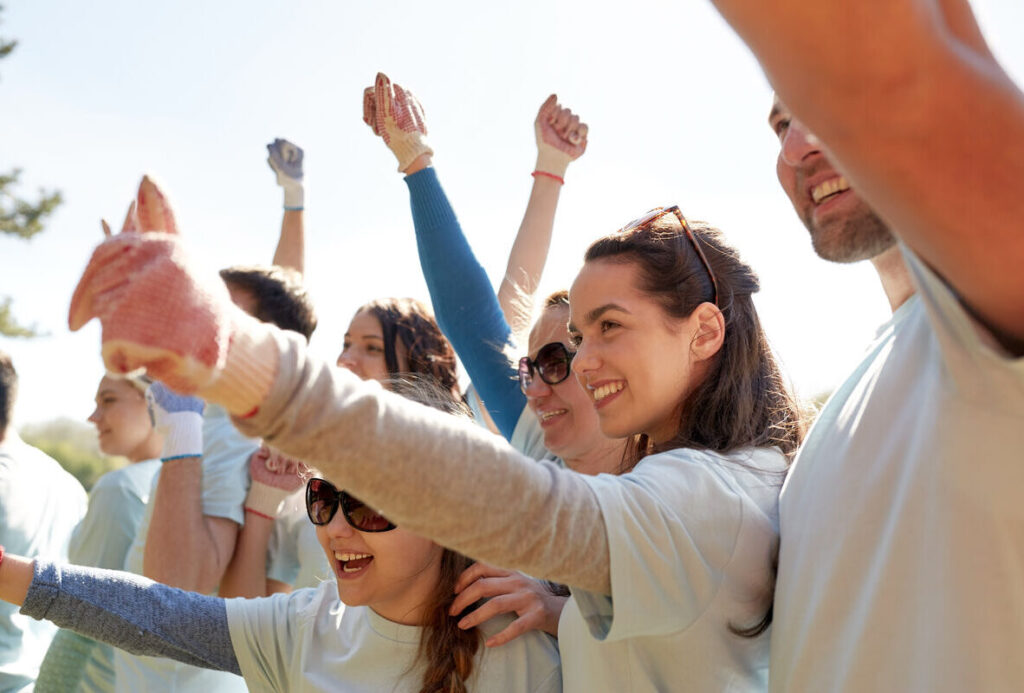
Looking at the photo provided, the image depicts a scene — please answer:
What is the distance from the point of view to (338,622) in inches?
87.7

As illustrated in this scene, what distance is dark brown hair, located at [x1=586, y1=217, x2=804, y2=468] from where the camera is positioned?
72.2 inches

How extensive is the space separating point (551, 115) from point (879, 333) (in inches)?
91.2

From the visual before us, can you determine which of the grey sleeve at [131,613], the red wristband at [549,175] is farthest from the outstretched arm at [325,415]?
the red wristband at [549,175]

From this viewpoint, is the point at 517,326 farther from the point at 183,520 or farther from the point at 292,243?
the point at 292,243

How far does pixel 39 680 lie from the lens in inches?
129

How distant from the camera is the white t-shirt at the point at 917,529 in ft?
3.27

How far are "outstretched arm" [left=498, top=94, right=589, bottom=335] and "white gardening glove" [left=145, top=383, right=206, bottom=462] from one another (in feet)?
3.85

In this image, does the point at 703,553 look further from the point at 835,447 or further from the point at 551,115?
the point at 551,115

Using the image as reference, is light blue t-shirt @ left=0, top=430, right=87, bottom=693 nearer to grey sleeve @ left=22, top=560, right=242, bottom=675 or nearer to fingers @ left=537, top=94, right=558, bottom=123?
grey sleeve @ left=22, top=560, right=242, bottom=675

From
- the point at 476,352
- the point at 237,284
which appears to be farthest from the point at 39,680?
the point at 476,352

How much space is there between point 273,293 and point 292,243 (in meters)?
1.15

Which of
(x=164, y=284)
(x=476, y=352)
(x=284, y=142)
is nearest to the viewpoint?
(x=164, y=284)

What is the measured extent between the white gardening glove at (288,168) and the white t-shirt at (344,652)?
305 cm

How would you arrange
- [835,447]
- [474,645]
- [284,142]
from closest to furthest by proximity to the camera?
1. [835,447]
2. [474,645]
3. [284,142]
